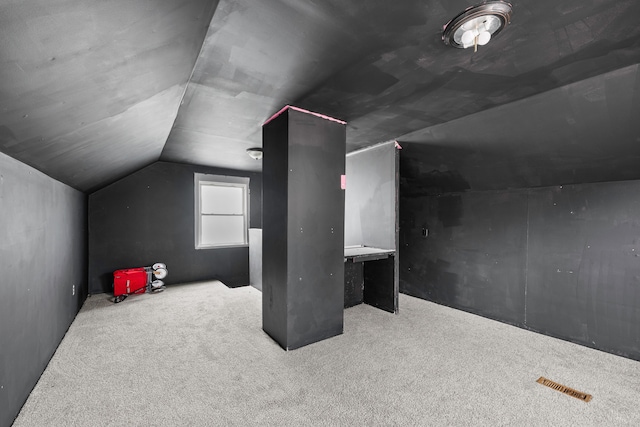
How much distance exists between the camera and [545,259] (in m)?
2.99

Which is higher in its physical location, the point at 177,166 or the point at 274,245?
the point at 177,166

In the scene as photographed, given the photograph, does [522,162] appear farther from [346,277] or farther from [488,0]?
[346,277]

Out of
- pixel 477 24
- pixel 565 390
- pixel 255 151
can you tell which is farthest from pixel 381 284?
pixel 477 24

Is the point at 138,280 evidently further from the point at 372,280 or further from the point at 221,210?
the point at 372,280

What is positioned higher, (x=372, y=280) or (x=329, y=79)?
(x=329, y=79)

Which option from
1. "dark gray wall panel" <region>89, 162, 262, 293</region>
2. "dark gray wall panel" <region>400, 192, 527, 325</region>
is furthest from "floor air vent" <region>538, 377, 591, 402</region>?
"dark gray wall panel" <region>89, 162, 262, 293</region>

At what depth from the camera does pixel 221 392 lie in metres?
1.92

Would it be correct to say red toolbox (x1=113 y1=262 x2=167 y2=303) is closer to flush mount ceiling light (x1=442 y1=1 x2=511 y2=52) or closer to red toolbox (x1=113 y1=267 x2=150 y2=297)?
red toolbox (x1=113 y1=267 x2=150 y2=297)

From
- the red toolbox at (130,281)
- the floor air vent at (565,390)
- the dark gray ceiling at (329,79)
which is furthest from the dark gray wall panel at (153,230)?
the floor air vent at (565,390)

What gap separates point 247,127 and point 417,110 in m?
1.78

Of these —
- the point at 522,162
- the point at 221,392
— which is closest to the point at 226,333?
the point at 221,392

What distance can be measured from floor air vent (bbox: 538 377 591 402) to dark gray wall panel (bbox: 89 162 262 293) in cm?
485

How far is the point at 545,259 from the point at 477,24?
2.75 m

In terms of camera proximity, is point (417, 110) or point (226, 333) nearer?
point (417, 110)
